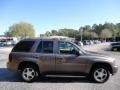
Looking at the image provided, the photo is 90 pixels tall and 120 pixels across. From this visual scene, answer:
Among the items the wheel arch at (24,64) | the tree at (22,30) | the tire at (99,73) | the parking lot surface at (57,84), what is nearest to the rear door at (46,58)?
the wheel arch at (24,64)

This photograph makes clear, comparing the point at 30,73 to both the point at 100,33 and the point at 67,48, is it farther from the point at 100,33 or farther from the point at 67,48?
the point at 100,33

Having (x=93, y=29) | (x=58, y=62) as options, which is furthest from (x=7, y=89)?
(x=93, y=29)

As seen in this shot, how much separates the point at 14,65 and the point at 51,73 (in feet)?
5.06

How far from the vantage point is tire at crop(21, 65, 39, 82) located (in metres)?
10.2

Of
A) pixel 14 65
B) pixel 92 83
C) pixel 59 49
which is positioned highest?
pixel 59 49

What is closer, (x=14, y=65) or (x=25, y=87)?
(x=25, y=87)

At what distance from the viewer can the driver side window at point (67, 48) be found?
10.2m

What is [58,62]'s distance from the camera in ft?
33.0

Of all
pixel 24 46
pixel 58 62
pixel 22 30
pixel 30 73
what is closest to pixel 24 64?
pixel 30 73

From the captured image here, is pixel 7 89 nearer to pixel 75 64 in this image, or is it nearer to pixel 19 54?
pixel 19 54

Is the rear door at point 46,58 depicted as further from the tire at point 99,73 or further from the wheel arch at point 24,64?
the tire at point 99,73

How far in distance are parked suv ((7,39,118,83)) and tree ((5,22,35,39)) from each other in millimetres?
112928

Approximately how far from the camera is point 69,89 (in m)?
8.76

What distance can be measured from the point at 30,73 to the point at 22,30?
11492 cm
